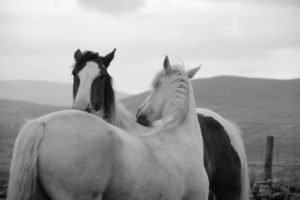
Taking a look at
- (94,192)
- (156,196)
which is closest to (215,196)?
(156,196)

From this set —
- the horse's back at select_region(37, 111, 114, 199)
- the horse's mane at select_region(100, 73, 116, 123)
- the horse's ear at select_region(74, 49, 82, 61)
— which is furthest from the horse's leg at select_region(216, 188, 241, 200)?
the horse's back at select_region(37, 111, 114, 199)

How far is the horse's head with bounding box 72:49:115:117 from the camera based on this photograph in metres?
5.66

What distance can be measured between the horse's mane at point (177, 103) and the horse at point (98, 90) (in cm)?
56

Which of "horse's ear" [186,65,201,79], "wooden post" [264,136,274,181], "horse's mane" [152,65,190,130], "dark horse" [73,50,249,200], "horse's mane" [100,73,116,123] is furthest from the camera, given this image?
"wooden post" [264,136,274,181]

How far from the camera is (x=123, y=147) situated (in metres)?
3.81

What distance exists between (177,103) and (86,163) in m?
1.83

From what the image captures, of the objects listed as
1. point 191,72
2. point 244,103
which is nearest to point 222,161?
point 191,72

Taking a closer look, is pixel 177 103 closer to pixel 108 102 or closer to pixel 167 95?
pixel 167 95

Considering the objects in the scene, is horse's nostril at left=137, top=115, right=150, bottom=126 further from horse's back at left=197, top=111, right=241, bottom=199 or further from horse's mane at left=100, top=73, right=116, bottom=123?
horse's back at left=197, top=111, right=241, bottom=199

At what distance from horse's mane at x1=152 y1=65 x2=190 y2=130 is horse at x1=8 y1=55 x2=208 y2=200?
0.75 meters

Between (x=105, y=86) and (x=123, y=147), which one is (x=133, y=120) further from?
(x=123, y=147)

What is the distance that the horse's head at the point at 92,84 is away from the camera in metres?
5.66

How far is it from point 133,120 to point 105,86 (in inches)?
20.5

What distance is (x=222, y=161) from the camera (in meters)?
6.85
